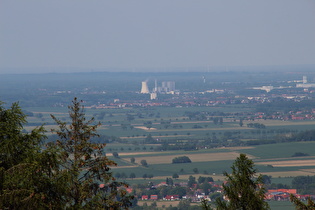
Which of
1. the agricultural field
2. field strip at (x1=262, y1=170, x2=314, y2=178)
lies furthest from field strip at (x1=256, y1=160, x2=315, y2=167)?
field strip at (x1=262, y1=170, x2=314, y2=178)

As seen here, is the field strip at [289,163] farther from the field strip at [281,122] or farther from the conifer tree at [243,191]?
the conifer tree at [243,191]

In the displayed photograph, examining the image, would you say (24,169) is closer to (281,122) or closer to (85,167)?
(85,167)

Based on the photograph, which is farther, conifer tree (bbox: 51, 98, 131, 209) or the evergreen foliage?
conifer tree (bbox: 51, 98, 131, 209)

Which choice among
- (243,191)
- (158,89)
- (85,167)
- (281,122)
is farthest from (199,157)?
(158,89)

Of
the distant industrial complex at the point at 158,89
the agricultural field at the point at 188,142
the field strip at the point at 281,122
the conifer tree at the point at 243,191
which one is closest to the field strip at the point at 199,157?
the agricultural field at the point at 188,142

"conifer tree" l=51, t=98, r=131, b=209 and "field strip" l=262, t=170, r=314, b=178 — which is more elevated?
"conifer tree" l=51, t=98, r=131, b=209

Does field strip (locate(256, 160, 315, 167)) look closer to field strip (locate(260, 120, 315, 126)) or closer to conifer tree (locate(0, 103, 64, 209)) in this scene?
field strip (locate(260, 120, 315, 126))

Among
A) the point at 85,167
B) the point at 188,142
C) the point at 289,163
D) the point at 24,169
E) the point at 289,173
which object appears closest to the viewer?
the point at 24,169

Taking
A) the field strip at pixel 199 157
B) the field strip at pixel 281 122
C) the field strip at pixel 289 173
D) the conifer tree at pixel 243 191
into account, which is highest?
the conifer tree at pixel 243 191

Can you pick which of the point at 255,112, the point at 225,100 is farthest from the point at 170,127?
the point at 225,100
